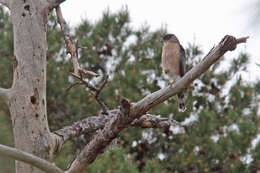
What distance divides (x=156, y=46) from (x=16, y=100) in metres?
4.85

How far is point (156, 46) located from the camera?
721 centimetres

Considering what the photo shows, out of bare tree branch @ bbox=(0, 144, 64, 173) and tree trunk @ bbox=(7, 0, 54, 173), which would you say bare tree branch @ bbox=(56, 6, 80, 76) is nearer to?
tree trunk @ bbox=(7, 0, 54, 173)

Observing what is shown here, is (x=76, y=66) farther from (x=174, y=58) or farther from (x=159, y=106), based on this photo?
(x=159, y=106)

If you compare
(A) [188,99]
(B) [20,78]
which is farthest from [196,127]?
(B) [20,78]

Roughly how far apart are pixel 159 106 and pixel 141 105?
4.13 meters

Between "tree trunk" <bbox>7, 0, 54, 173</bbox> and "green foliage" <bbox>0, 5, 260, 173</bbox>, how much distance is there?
358 centimetres

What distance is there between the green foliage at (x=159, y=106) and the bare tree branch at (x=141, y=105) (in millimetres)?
3694

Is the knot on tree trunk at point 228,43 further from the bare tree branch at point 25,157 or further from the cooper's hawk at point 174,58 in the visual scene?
the cooper's hawk at point 174,58

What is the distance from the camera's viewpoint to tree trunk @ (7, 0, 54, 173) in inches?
100

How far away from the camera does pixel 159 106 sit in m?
6.44

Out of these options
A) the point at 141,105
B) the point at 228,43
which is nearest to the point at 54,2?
the point at 141,105

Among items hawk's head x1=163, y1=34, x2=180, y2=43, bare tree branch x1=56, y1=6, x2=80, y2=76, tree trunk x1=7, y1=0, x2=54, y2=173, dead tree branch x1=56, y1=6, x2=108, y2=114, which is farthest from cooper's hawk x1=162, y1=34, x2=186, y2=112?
tree trunk x1=7, y1=0, x2=54, y2=173

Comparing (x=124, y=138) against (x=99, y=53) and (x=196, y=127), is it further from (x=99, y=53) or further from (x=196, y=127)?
(x=99, y=53)

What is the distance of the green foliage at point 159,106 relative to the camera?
Answer: 638cm
